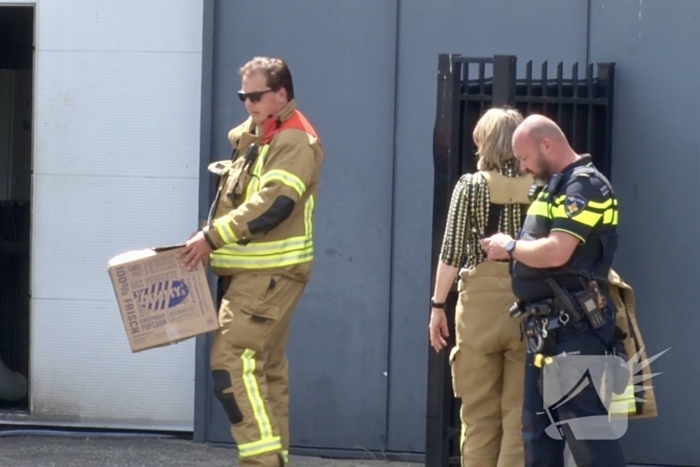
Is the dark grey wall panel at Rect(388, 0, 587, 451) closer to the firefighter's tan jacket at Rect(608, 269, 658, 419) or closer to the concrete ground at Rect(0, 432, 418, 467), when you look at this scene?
the concrete ground at Rect(0, 432, 418, 467)

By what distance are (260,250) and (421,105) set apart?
1580 mm

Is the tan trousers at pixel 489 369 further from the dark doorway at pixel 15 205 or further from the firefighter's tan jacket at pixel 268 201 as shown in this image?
the dark doorway at pixel 15 205

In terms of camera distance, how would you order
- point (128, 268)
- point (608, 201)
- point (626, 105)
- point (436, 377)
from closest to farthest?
point (608, 201) → point (128, 268) → point (436, 377) → point (626, 105)

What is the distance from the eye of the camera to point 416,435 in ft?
20.2

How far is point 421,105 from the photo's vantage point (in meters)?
6.05

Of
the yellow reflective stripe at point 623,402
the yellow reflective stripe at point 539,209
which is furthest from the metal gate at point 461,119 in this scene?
the yellow reflective stripe at point 623,402

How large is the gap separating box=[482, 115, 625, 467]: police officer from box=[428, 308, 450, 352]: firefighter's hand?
515 millimetres

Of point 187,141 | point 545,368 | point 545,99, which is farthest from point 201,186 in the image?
point 545,368

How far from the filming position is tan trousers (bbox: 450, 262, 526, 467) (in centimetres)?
466

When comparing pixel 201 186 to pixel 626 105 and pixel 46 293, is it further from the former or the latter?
pixel 626 105

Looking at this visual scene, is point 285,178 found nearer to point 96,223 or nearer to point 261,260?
point 261,260

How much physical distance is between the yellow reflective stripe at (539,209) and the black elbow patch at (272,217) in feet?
3.33

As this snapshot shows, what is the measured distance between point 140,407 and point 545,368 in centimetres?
290

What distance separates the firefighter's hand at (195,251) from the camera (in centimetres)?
477
